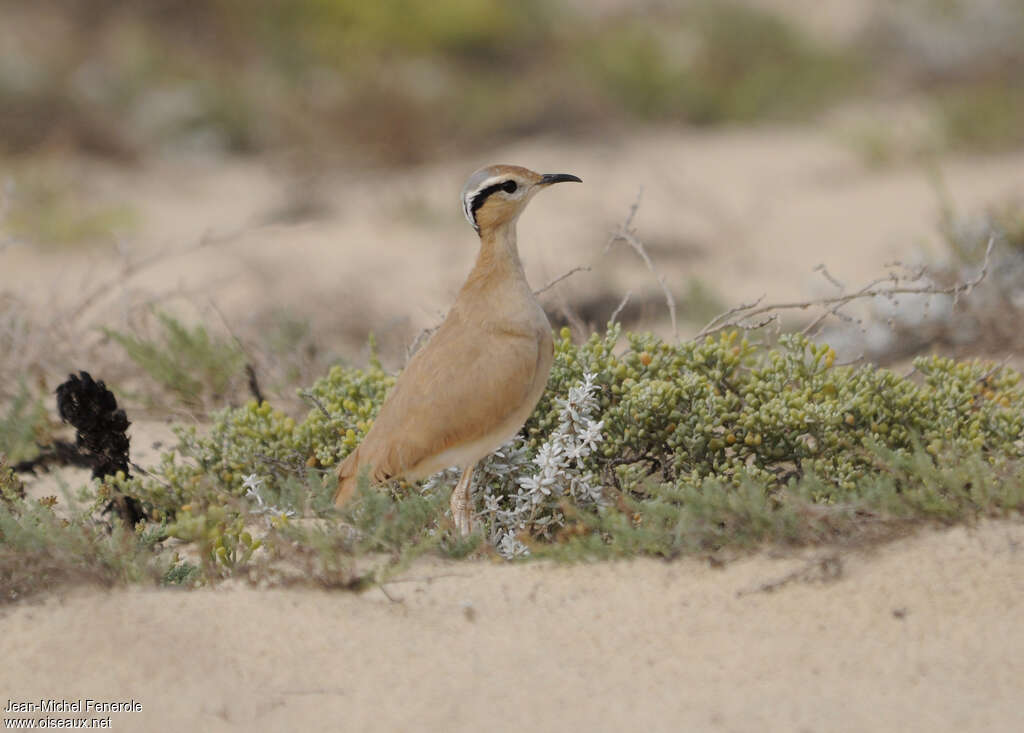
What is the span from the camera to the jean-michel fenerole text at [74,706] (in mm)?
2746

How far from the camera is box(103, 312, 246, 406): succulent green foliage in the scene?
16.2 ft

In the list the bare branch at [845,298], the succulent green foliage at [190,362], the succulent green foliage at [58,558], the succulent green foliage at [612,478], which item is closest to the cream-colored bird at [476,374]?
the succulent green foliage at [612,478]

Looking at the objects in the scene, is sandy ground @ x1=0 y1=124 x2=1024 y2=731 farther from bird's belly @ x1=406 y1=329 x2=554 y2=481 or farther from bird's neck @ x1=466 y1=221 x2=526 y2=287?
bird's neck @ x1=466 y1=221 x2=526 y2=287

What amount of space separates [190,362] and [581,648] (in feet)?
9.02

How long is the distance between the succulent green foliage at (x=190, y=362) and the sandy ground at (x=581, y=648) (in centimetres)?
190

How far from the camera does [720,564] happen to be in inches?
124

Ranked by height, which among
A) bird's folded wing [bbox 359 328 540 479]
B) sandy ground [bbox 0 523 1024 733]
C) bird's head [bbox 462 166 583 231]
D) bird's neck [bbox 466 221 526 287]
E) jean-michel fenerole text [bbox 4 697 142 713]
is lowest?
sandy ground [bbox 0 523 1024 733]

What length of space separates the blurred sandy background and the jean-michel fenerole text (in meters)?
0.03

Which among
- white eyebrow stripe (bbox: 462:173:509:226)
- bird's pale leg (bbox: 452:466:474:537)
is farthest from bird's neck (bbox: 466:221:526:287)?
bird's pale leg (bbox: 452:466:474:537)

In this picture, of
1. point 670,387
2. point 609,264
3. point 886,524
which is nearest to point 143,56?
point 609,264

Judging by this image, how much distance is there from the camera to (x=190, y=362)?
5031mm

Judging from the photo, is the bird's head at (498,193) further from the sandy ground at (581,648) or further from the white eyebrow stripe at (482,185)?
the sandy ground at (581,648)

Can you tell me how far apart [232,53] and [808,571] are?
1159cm

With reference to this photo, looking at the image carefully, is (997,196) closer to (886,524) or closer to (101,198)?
(886,524)
